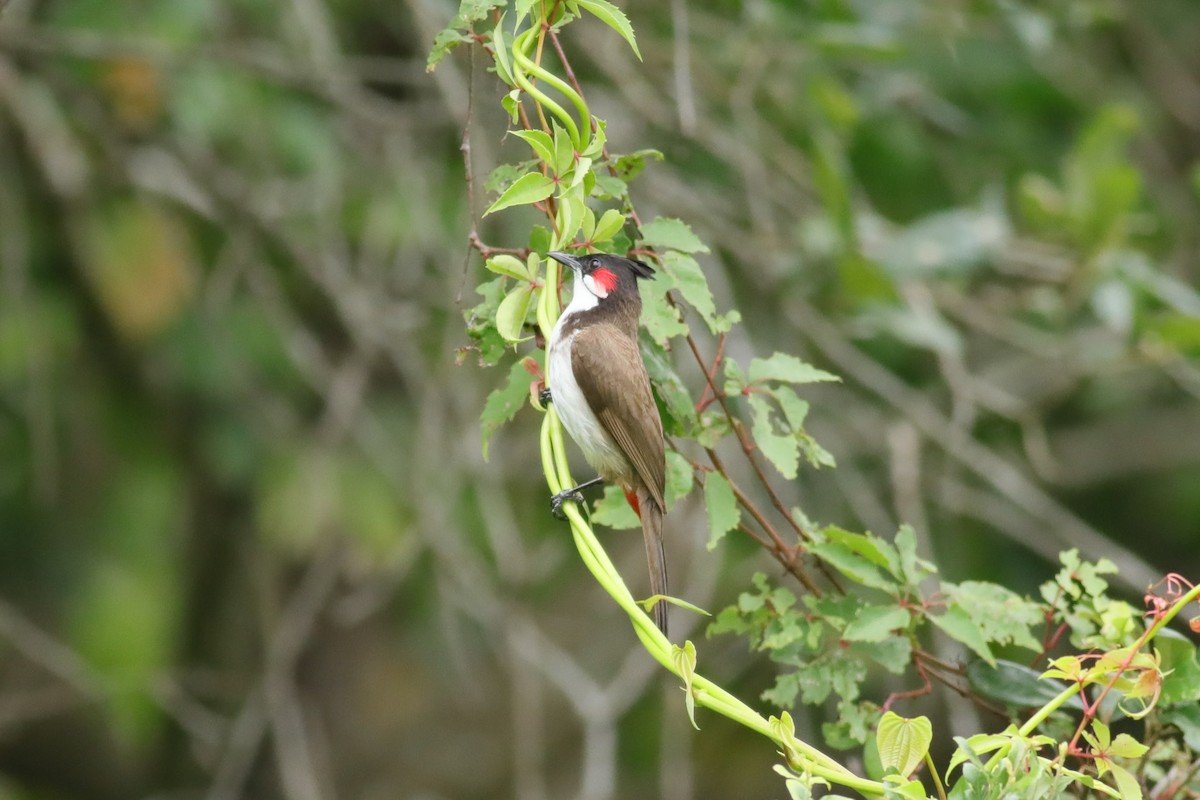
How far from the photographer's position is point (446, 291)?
5.52 metres

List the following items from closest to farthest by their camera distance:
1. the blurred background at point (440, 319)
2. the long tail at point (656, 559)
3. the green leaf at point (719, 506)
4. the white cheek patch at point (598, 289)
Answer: the green leaf at point (719, 506)
the long tail at point (656, 559)
the white cheek patch at point (598, 289)
the blurred background at point (440, 319)

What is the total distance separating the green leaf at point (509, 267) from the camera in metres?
2.21

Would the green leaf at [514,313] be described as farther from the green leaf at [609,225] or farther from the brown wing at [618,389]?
the brown wing at [618,389]

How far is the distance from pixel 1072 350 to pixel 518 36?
3910mm

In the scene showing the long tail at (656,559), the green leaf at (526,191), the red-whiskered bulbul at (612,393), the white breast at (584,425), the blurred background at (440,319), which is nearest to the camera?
the green leaf at (526,191)

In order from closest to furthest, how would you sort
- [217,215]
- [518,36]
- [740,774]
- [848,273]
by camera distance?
[518,36], [848,273], [217,215], [740,774]

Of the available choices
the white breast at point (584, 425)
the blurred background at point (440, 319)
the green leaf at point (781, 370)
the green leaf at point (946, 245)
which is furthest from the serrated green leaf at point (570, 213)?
the green leaf at point (946, 245)

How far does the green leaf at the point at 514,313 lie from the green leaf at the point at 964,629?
2.64ft

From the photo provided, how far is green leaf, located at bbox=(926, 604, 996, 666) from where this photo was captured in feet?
7.18

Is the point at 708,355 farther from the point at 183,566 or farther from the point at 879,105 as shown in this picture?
the point at 183,566

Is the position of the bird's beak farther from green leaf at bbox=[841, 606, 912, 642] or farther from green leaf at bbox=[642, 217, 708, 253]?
green leaf at bbox=[841, 606, 912, 642]

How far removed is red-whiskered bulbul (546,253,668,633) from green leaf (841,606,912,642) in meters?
0.54

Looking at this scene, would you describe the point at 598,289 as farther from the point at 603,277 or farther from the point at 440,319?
the point at 440,319

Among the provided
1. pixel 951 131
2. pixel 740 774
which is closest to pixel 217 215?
pixel 951 131
